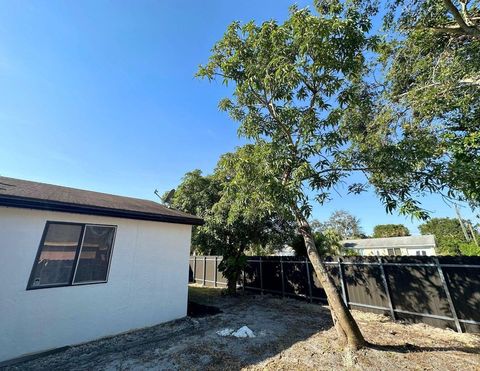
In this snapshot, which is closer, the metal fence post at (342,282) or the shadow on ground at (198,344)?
the shadow on ground at (198,344)

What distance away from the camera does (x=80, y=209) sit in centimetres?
489

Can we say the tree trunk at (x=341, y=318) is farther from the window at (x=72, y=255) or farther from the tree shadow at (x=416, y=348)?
the window at (x=72, y=255)

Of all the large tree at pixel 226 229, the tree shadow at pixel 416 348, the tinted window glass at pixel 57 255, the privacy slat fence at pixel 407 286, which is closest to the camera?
the tree shadow at pixel 416 348

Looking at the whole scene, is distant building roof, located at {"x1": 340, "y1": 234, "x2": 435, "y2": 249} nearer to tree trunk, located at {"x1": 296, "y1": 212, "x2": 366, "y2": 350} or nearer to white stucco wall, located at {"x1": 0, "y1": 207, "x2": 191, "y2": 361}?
tree trunk, located at {"x1": 296, "y1": 212, "x2": 366, "y2": 350}

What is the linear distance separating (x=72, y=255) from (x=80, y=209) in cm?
110

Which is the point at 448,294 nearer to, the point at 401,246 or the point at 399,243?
the point at 401,246

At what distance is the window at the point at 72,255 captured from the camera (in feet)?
15.0

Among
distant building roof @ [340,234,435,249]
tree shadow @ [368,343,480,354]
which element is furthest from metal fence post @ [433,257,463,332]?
distant building roof @ [340,234,435,249]

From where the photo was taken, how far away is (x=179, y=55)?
7.61 m

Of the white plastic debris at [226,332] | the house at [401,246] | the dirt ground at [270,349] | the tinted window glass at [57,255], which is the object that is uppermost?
the house at [401,246]

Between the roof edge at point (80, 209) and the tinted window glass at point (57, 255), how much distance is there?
0.45 metres

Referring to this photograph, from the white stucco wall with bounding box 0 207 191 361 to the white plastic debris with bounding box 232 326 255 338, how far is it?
2.16m

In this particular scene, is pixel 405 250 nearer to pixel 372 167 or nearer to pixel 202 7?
pixel 372 167

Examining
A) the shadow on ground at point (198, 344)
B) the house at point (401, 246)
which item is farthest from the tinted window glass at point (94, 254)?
the house at point (401, 246)
